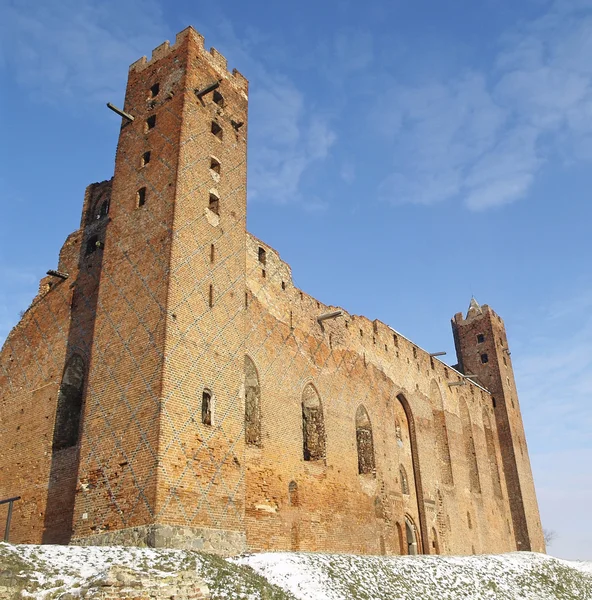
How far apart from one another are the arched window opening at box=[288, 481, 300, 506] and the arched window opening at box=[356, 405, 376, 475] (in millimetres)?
3543

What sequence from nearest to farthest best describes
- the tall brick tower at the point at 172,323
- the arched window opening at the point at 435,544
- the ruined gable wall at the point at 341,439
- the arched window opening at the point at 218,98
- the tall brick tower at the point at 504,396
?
the tall brick tower at the point at 172,323 < the ruined gable wall at the point at 341,439 < the arched window opening at the point at 218,98 < the arched window opening at the point at 435,544 < the tall brick tower at the point at 504,396

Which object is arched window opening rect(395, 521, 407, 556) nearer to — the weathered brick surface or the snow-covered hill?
the weathered brick surface

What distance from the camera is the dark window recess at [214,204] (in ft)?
44.6

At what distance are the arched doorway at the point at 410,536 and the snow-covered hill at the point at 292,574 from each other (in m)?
3.01

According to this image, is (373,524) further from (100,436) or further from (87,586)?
(87,586)

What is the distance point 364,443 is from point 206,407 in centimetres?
776

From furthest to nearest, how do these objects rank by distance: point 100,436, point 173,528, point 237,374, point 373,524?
point 373,524, point 237,374, point 100,436, point 173,528

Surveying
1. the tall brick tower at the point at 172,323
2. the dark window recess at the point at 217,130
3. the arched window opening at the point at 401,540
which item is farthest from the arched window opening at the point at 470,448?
the dark window recess at the point at 217,130

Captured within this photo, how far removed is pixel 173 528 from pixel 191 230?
5.60 m

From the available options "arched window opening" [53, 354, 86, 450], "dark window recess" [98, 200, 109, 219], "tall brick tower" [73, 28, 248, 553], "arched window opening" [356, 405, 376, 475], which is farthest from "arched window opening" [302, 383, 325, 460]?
"dark window recess" [98, 200, 109, 219]

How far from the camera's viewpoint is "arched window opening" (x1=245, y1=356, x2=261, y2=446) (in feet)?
45.1

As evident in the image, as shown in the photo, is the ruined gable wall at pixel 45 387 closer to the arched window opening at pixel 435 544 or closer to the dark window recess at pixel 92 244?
the dark window recess at pixel 92 244

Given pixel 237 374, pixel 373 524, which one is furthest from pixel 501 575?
pixel 237 374

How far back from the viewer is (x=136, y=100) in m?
14.9
